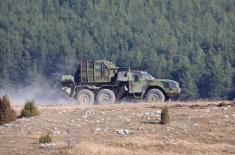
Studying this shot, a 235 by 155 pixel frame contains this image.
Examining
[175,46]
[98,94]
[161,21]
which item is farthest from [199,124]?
[161,21]

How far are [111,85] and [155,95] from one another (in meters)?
2.26

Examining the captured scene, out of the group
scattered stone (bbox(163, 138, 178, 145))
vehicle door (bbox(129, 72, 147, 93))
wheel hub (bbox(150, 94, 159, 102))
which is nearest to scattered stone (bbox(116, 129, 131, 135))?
scattered stone (bbox(163, 138, 178, 145))

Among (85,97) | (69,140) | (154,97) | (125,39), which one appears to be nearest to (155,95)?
(154,97)

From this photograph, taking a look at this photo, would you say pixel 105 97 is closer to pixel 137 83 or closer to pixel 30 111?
pixel 137 83

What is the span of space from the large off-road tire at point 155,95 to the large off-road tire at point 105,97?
1585mm

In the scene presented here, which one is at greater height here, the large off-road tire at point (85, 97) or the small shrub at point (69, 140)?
the large off-road tire at point (85, 97)

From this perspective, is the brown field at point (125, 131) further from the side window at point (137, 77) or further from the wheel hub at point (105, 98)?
the side window at point (137, 77)

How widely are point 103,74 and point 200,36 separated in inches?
3956

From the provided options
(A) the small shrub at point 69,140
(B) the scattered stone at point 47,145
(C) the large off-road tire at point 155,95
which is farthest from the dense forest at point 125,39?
(B) the scattered stone at point 47,145

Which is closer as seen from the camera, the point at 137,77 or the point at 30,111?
the point at 30,111

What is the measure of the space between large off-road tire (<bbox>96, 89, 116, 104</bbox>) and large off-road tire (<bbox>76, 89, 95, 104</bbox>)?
1.03ft

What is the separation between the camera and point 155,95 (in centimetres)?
4147

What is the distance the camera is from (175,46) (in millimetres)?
136250

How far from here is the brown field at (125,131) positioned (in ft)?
89.2
